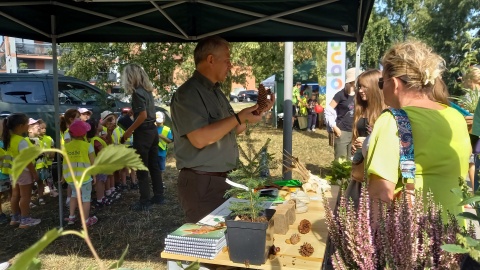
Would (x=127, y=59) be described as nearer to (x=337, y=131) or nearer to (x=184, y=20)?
(x=337, y=131)

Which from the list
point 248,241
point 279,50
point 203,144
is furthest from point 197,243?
point 279,50

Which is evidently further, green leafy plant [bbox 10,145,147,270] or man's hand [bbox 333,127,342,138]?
man's hand [bbox 333,127,342,138]

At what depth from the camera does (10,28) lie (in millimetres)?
3994

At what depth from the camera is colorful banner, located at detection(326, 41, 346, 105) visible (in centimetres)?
893

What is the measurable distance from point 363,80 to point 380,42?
2083 centimetres

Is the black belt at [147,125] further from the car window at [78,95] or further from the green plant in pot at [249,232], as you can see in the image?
the green plant in pot at [249,232]

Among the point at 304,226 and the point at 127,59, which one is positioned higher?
the point at 127,59

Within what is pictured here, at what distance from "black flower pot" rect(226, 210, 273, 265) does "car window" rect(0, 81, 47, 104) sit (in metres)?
5.90

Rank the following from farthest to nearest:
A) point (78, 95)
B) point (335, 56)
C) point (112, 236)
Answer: point (335, 56)
point (78, 95)
point (112, 236)

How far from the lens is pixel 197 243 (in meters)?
1.71

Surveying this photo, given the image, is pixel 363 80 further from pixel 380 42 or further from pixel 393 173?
pixel 380 42

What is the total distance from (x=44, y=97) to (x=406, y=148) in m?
6.46

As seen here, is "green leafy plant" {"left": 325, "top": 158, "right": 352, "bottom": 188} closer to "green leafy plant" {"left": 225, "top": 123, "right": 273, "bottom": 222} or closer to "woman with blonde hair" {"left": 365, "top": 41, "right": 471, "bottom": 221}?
"green leafy plant" {"left": 225, "top": 123, "right": 273, "bottom": 222}

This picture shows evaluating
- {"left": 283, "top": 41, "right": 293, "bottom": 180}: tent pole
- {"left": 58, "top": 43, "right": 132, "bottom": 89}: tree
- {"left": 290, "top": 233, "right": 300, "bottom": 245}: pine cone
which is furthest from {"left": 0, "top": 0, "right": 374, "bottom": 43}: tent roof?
{"left": 58, "top": 43, "right": 132, "bottom": 89}: tree
